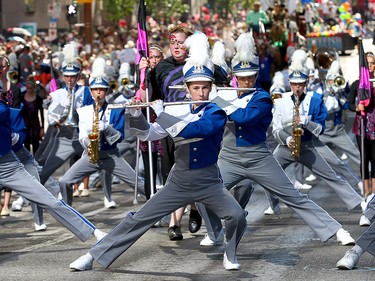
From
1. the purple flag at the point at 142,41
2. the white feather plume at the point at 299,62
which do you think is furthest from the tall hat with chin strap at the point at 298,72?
the purple flag at the point at 142,41

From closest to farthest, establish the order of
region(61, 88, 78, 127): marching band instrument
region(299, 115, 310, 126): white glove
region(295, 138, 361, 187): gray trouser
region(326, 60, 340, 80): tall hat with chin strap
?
region(299, 115, 310, 126): white glove
region(295, 138, 361, 187): gray trouser
region(61, 88, 78, 127): marching band instrument
region(326, 60, 340, 80): tall hat with chin strap

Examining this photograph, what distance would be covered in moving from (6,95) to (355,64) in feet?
131

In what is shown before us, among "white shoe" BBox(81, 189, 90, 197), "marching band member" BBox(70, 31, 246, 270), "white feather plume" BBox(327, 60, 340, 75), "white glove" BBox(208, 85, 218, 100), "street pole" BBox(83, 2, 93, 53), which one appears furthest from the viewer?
"street pole" BBox(83, 2, 93, 53)

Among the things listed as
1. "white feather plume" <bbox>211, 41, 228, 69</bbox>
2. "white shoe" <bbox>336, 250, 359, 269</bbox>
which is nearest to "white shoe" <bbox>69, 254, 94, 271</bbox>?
"white shoe" <bbox>336, 250, 359, 269</bbox>

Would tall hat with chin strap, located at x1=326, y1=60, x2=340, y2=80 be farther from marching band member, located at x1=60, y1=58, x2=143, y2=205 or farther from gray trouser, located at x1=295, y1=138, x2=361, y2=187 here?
marching band member, located at x1=60, y1=58, x2=143, y2=205

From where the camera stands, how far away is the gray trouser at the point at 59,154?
1569 cm

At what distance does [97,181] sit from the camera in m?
20.0

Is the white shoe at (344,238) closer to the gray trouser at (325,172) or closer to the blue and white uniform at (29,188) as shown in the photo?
the gray trouser at (325,172)

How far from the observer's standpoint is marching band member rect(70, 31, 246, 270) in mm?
10867

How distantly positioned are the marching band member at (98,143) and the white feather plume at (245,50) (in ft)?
9.43

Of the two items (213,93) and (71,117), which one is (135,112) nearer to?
(213,93)

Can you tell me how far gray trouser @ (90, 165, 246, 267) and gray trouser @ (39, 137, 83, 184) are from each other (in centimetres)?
472

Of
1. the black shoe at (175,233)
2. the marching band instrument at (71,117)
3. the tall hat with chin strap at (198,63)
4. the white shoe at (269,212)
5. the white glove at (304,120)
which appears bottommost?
the white shoe at (269,212)

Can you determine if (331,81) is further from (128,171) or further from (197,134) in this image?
(197,134)
